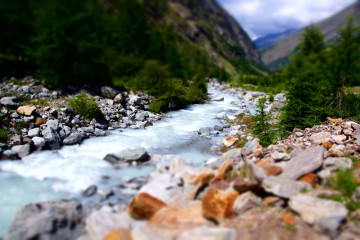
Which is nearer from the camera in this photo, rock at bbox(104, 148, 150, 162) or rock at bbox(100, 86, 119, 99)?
rock at bbox(104, 148, 150, 162)

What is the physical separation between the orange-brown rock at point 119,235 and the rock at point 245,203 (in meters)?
2.73

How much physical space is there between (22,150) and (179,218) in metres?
8.36

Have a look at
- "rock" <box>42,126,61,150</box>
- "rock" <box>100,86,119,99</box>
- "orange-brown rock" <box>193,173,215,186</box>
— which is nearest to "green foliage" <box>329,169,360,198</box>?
"orange-brown rock" <box>193,173,215,186</box>

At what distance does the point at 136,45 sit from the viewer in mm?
33906

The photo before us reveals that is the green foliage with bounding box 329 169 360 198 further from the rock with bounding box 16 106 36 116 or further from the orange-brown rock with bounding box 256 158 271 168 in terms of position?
the rock with bounding box 16 106 36 116

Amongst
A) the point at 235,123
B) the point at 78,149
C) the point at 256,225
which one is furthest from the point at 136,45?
the point at 256,225

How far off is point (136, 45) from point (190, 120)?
22.1 metres

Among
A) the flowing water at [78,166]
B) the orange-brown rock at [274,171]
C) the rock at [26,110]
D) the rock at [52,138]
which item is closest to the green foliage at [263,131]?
the flowing water at [78,166]

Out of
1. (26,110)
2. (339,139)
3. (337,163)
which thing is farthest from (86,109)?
(339,139)

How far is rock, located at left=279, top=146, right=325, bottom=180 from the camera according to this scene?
6.37 metres

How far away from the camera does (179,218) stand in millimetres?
5469

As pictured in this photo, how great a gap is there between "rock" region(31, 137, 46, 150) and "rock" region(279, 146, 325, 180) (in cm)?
1058

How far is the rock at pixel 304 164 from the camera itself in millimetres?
6371

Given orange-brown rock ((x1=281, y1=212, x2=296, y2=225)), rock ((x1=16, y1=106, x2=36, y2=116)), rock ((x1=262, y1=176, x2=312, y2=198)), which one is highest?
rock ((x1=16, y1=106, x2=36, y2=116))
